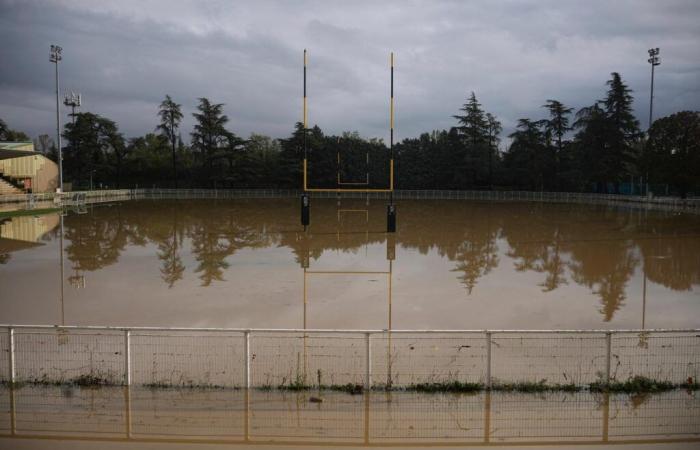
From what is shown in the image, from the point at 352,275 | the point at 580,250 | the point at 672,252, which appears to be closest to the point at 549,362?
the point at 352,275

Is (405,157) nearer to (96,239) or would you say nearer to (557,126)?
(557,126)

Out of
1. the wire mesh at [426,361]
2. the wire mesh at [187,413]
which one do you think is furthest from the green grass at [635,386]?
the wire mesh at [187,413]

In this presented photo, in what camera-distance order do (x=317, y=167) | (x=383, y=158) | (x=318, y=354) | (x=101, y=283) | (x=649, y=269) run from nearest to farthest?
(x=318, y=354) < (x=101, y=283) < (x=649, y=269) < (x=317, y=167) < (x=383, y=158)

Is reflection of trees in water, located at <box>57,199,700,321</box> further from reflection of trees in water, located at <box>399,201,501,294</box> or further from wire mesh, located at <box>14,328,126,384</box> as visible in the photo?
wire mesh, located at <box>14,328,126,384</box>

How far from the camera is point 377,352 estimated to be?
348 inches

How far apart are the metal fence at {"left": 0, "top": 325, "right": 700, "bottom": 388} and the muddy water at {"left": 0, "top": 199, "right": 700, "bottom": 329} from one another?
4.91 ft

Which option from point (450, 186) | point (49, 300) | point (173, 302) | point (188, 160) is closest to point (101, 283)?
point (49, 300)

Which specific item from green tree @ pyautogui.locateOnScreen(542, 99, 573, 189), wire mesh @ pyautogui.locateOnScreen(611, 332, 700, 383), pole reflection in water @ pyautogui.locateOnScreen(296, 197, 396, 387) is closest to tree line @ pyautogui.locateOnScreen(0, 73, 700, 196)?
green tree @ pyautogui.locateOnScreen(542, 99, 573, 189)

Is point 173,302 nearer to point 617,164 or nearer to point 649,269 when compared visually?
point 649,269

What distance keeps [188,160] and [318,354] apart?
70.9 meters

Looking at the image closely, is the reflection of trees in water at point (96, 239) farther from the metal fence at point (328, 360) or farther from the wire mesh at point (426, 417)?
the wire mesh at point (426, 417)

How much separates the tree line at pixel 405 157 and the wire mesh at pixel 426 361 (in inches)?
1832

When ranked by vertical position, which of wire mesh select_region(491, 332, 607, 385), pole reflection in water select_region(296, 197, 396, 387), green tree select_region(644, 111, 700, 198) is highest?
green tree select_region(644, 111, 700, 198)

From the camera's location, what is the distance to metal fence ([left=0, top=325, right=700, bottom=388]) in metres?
7.52
